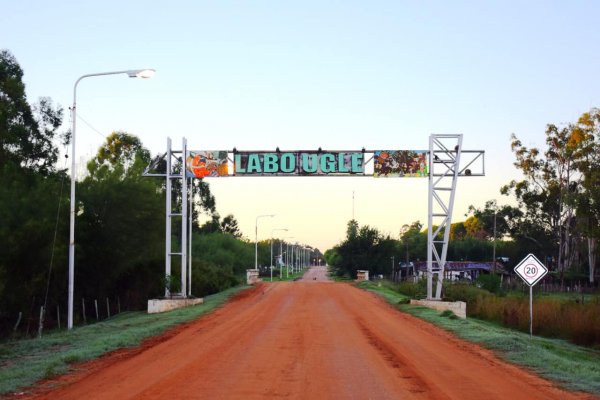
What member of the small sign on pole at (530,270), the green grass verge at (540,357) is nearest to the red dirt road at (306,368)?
the green grass verge at (540,357)

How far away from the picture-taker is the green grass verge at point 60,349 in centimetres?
1270

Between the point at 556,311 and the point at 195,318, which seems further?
the point at 556,311

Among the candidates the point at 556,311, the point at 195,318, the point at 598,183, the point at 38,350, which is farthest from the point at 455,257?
the point at 38,350

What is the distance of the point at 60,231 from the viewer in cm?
3366

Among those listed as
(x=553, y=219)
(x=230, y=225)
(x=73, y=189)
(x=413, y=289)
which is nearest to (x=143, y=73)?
(x=73, y=189)

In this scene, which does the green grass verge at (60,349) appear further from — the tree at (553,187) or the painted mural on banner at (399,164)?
the tree at (553,187)

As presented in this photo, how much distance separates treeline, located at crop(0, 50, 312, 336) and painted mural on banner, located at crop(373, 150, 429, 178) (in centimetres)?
1113

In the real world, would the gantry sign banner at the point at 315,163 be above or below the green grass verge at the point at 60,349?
above

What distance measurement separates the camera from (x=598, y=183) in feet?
187

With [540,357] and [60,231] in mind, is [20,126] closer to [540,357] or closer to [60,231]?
[60,231]

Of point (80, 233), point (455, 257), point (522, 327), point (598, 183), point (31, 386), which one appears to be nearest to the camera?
point (31, 386)

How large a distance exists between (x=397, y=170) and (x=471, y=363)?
19.1m

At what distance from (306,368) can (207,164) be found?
2145 cm

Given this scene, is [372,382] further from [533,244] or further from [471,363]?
[533,244]
